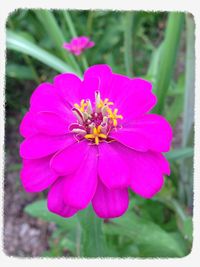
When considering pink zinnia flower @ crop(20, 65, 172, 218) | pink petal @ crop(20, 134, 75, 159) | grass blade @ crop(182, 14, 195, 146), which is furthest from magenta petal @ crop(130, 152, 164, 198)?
grass blade @ crop(182, 14, 195, 146)

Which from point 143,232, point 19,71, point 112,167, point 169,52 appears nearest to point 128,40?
point 169,52

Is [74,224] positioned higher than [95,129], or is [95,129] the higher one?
[95,129]

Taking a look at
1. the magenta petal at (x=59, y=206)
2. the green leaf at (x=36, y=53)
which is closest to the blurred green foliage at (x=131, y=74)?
the green leaf at (x=36, y=53)

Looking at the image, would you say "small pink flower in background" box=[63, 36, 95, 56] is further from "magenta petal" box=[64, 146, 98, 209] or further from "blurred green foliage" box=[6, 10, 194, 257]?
"magenta petal" box=[64, 146, 98, 209]

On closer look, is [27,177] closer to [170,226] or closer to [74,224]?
[74,224]

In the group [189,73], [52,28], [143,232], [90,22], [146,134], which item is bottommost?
[143,232]

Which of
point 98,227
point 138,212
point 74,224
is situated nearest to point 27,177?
point 98,227

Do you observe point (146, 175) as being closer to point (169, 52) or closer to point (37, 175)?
point (37, 175)
